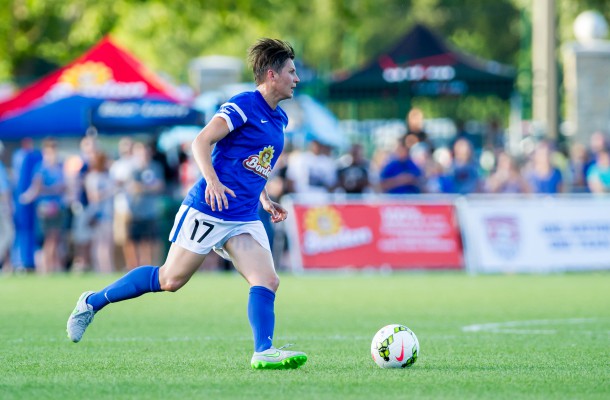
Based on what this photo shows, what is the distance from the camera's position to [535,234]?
19.2m

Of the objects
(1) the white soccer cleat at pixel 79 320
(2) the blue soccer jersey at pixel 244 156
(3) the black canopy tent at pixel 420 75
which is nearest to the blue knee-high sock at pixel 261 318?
(2) the blue soccer jersey at pixel 244 156

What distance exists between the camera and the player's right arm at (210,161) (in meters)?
7.46

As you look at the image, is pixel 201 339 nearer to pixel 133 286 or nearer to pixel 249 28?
pixel 133 286

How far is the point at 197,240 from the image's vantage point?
25.7ft

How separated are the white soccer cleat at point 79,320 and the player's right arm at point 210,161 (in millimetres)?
1289

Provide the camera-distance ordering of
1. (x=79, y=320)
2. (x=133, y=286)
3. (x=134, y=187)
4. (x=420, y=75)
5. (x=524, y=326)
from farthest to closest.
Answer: (x=420, y=75) < (x=134, y=187) < (x=524, y=326) < (x=79, y=320) < (x=133, y=286)

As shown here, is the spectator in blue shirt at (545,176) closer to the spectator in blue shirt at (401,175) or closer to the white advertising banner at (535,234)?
the white advertising banner at (535,234)

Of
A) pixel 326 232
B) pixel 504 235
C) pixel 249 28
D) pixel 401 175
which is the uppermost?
pixel 249 28

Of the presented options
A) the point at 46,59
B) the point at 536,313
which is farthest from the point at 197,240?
the point at 46,59

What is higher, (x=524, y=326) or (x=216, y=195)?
(x=216, y=195)

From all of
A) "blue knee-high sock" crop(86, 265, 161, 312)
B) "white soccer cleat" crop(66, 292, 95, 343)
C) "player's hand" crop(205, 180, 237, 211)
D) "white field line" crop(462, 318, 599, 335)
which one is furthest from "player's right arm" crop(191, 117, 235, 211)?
"white field line" crop(462, 318, 599, 335)

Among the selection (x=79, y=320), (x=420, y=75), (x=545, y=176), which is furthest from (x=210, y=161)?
(x=420, y=75)

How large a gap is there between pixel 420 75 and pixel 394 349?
1798cm

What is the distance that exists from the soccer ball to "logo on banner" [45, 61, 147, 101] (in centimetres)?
1387
